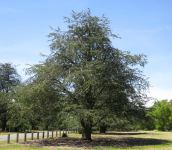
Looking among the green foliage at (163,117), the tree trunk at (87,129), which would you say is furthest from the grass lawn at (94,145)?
the green foliage at (163,117)

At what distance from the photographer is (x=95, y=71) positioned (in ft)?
133

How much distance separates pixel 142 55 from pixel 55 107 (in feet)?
33.7

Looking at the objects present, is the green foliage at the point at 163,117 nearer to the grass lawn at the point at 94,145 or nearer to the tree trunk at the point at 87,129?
the grass lawn at the point at 94,145

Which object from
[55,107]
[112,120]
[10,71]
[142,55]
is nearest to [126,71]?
[142,55]

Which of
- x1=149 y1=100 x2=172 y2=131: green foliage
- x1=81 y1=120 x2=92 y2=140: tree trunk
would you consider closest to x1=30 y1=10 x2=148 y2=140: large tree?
x1=81 y1=120 x2=92 y2=140: tree trunk

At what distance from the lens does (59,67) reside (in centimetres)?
4269

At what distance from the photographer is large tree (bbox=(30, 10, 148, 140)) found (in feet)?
→ 136

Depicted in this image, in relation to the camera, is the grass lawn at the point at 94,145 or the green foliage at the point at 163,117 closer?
the grass lawn at the point at 94,145

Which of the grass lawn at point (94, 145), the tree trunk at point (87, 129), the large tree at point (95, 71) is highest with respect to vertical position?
the large tree at point (95, 71)

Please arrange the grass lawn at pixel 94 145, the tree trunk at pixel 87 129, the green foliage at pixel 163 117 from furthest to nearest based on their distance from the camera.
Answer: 1. the green foliage at pixel 163 117
2. the tree trunk at pixel 87 129
3. the grass lawn at pixel 94 145

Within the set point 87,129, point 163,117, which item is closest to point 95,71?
point 87,129

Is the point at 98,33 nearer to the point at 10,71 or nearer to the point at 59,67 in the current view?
the point at 59,67

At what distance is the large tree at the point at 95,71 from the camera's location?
136ft

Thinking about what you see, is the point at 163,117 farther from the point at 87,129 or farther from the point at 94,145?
the point at 94,145
